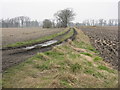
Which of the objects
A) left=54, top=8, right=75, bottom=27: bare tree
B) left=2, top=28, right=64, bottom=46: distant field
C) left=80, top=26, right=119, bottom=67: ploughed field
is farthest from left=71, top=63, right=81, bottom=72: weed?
left=54, top=8, right=75, bottom=27: bare tree

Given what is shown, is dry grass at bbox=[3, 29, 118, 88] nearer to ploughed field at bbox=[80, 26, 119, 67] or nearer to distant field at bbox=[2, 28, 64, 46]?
ploughed field at bbox=[80, 26, 119, 67]

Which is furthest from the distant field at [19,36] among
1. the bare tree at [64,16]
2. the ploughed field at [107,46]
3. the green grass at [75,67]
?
the bare tree at [64,16]

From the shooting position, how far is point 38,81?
556cm

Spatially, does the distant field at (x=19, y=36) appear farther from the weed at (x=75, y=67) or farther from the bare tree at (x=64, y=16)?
the bare tree at (x=64, y=16)

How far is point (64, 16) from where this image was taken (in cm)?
7900

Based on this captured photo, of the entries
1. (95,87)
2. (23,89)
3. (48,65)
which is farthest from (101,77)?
(23,89)

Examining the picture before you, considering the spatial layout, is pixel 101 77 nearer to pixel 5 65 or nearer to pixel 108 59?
pixel 108 59

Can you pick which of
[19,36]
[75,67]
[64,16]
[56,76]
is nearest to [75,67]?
[75,67]

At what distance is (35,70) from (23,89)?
1.84m

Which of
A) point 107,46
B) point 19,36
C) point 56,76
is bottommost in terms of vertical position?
point 56,76

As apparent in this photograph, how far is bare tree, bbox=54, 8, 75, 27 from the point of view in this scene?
78.9 m

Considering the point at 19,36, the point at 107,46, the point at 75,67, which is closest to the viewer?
the point at 75,67

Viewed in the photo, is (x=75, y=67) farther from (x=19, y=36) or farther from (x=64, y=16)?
(x=64, y=16)

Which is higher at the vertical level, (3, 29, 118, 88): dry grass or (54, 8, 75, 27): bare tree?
(54, 8, 75, 27): bare tree
